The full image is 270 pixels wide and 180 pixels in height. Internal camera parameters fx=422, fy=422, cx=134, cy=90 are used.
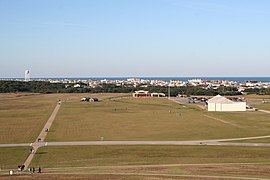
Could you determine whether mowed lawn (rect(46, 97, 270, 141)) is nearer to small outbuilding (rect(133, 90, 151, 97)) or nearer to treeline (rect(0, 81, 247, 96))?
small outbuilding (rect(133, 90, 151, 97))

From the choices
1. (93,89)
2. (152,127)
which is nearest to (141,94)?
(93,89)

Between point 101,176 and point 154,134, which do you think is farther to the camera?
point 154,134

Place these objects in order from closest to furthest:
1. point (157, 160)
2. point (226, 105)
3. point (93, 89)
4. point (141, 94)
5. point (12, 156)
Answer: point (157, 160)
point (12, 156)
point (226, 105)
point (141, 94)
point (93, 89)

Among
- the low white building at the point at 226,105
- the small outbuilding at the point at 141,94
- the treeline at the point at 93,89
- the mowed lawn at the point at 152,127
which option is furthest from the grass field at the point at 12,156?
the treeline at the point at 93,89

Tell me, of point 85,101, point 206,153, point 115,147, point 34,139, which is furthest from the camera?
point 85,101

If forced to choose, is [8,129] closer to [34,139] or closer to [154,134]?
[34,139]

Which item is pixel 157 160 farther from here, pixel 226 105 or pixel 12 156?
pixel 226 105

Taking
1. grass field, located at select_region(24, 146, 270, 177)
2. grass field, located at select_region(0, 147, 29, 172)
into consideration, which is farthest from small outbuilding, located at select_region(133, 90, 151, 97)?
grass field, located at select_region(0, 147, 29, 172)

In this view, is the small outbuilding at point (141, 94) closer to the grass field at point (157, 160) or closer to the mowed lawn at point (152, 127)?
the mowed lawn at point (152, 127)

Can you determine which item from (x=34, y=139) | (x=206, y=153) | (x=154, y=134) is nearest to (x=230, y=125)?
(x=154, y=134)
